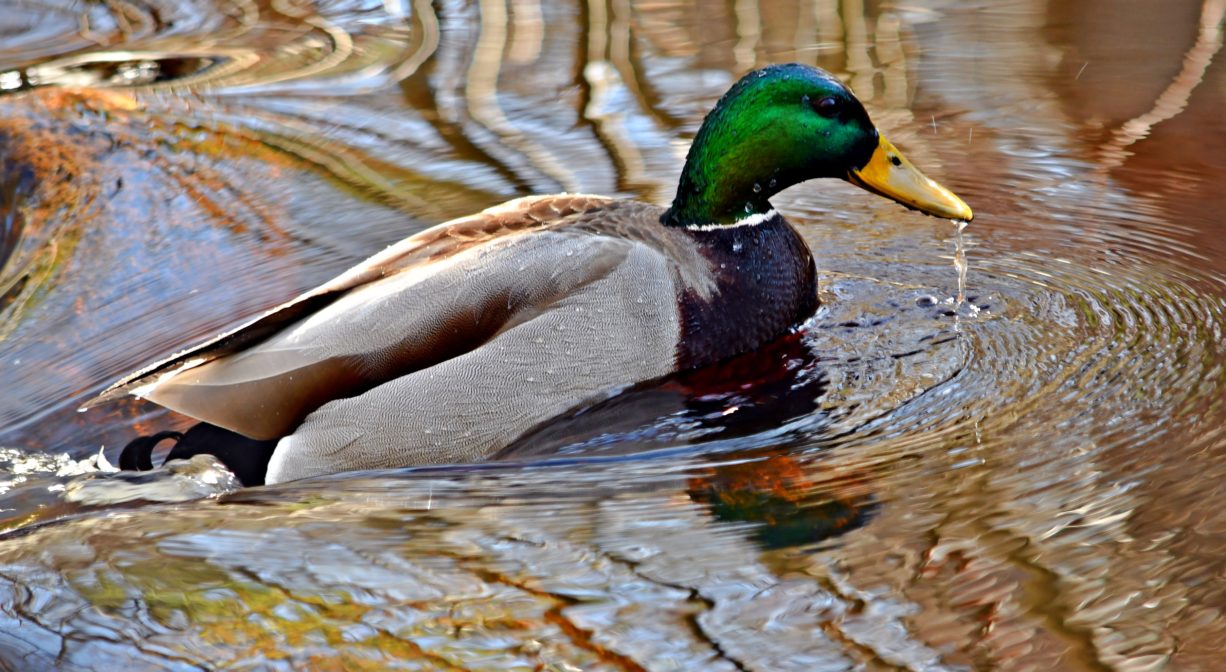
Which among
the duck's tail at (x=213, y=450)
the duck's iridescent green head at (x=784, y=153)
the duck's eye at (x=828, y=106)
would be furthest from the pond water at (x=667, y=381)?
the duck's eye at (x=828, y=106)

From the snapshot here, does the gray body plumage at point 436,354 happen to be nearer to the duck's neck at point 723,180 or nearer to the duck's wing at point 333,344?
the duck's wing at point 333,344

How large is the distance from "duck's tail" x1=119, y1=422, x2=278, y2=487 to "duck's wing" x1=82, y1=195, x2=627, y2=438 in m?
0.07

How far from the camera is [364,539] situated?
3.15m

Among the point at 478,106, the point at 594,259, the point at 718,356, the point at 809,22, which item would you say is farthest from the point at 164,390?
the point at 809,22

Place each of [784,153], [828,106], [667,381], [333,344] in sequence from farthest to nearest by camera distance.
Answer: [784,153]
[828,106]
[667,381]
[333,344]

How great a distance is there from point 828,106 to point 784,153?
0.64ft

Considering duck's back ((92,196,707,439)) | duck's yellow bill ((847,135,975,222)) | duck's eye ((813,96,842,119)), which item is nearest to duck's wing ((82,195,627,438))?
duck's back ((92,196,707,439))

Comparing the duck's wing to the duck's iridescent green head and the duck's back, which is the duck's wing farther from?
the duck's iridescent green head

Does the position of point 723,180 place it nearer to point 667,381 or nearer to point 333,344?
point 667,381

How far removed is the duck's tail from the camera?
3.74 m

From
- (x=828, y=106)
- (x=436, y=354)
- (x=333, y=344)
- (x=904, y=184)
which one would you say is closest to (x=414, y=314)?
(x=436, y=354)

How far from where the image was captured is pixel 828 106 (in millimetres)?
4137

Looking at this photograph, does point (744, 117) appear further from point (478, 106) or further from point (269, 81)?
point (269, 81)

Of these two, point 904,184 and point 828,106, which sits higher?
point 828,106
